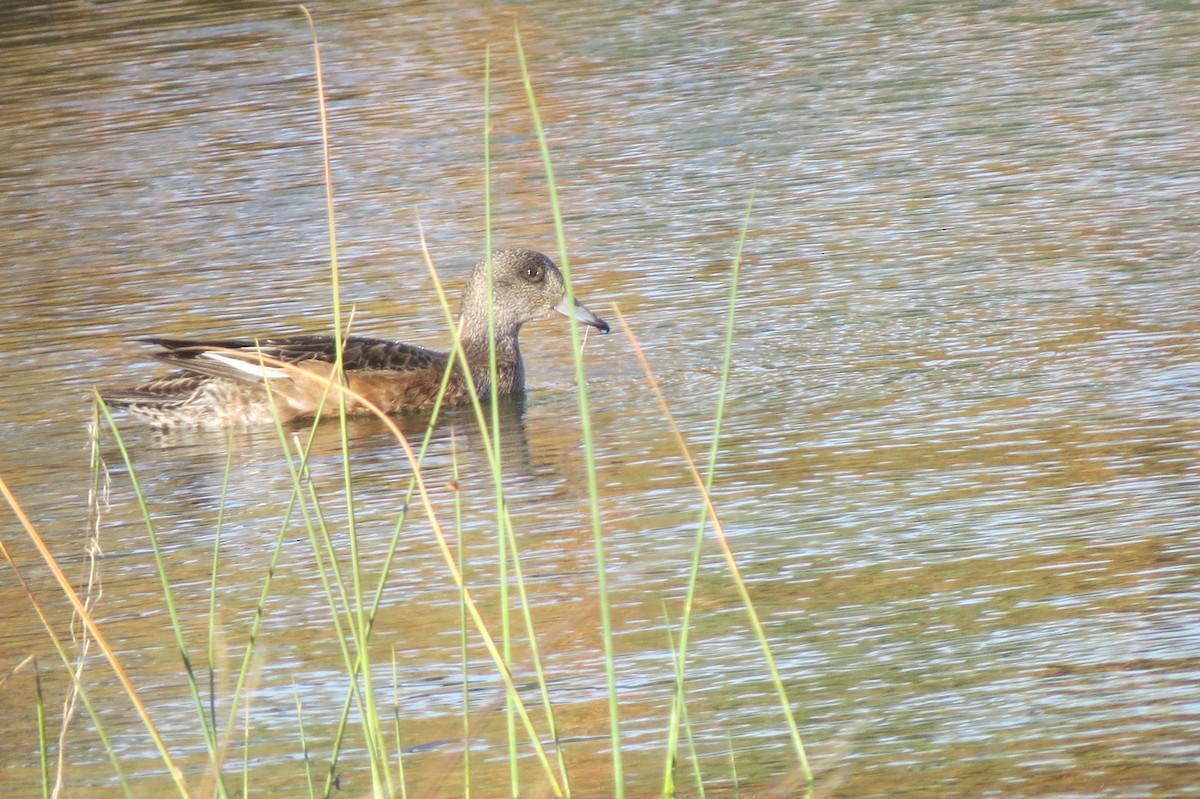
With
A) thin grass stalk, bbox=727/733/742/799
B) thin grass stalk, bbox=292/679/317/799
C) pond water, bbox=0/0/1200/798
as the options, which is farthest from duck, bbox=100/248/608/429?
thin grass stalk, bbox=727/733/742/799

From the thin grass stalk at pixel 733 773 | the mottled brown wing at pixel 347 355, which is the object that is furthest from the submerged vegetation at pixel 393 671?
the mottled brown wing at pixel 347 355

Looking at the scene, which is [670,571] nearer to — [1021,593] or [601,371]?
[1021,593]

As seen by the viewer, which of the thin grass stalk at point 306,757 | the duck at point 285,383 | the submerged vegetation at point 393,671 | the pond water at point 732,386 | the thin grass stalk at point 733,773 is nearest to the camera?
the submerged vegetation at point 393,671

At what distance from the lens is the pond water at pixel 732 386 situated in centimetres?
459

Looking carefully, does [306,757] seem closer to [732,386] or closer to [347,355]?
[732,386]

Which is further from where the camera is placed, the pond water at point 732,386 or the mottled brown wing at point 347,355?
the mottled brown wing at point 347,355

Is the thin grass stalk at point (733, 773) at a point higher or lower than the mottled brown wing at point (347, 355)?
higher

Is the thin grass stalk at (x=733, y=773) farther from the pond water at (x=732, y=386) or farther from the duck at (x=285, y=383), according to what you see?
the duck at (x=285, y=383)

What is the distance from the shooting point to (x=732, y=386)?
7.93m

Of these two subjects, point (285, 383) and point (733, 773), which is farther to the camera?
point (285, 383)

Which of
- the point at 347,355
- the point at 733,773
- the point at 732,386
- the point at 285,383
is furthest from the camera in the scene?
the point at 285,383

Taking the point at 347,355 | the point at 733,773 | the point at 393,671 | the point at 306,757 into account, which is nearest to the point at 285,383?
the point at 347,355

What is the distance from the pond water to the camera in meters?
4.59

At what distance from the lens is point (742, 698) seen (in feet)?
15.1
